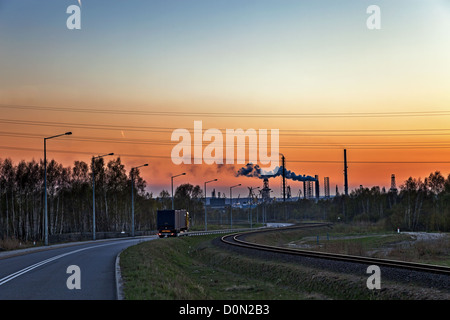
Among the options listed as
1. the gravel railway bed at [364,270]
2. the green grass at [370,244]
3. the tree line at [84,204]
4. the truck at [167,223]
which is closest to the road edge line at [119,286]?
the gravel railway bed at [364,270]

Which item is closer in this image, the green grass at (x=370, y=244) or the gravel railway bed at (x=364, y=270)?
the gravel railway bed at (x=364, y=270)

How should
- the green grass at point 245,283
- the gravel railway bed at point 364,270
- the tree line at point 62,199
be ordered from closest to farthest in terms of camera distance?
the green grass at point 245,283 < the gravel railway bed at point 364,270 < the tree line at point 62,199

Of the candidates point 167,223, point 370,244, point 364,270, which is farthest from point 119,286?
point 370,244

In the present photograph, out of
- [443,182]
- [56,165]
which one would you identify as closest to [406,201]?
[443,182]

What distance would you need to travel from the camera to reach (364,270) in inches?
1096

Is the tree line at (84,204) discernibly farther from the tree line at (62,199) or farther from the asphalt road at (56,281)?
the asphalt road at (56,281)

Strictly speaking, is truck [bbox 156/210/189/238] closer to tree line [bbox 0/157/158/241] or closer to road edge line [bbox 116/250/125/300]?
tree line [bbox 0/157/158/241]

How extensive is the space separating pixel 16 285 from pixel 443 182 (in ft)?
546

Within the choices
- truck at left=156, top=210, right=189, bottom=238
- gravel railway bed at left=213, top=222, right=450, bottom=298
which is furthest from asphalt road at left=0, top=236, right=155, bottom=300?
truck at left=156, top=210, right=189, bottom=238

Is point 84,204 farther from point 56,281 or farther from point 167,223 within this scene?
point 56,281

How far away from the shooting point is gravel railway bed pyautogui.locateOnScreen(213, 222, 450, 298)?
2266 cm

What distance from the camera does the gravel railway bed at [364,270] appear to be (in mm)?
22656
